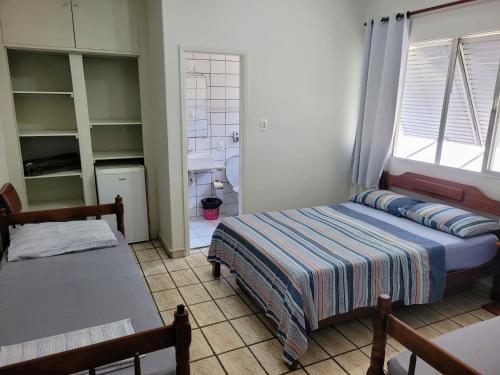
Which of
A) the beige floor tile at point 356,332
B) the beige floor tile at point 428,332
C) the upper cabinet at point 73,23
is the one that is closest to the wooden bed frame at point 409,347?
the beige floor tile at point 356,332

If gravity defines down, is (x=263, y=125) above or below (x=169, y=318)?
above

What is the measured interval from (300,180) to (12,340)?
3.08 m

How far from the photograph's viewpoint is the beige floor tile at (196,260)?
11.5 feet

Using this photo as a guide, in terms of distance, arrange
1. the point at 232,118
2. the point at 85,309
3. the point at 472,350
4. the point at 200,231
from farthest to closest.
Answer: the point at 232,118 → the point at 200,231 → the point at 85,309 → the point at 472,350

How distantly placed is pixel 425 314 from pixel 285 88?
7.94ft

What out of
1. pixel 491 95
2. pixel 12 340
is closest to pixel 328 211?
pixel 491 95

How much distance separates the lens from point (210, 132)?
185 inches

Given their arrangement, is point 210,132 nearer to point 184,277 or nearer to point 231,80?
point 231,80

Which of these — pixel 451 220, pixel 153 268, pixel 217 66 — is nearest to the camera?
pixel 451 220

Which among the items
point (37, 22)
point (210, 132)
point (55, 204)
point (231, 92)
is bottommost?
point (55, 204)

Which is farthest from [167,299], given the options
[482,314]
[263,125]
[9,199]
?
[482,314]

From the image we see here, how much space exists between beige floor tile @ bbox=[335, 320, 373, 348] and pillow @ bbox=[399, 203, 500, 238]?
3.35 feet

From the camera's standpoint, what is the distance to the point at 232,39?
3408mm

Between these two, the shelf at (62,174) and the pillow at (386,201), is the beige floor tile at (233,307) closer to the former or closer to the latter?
the pillow at (386,201)
